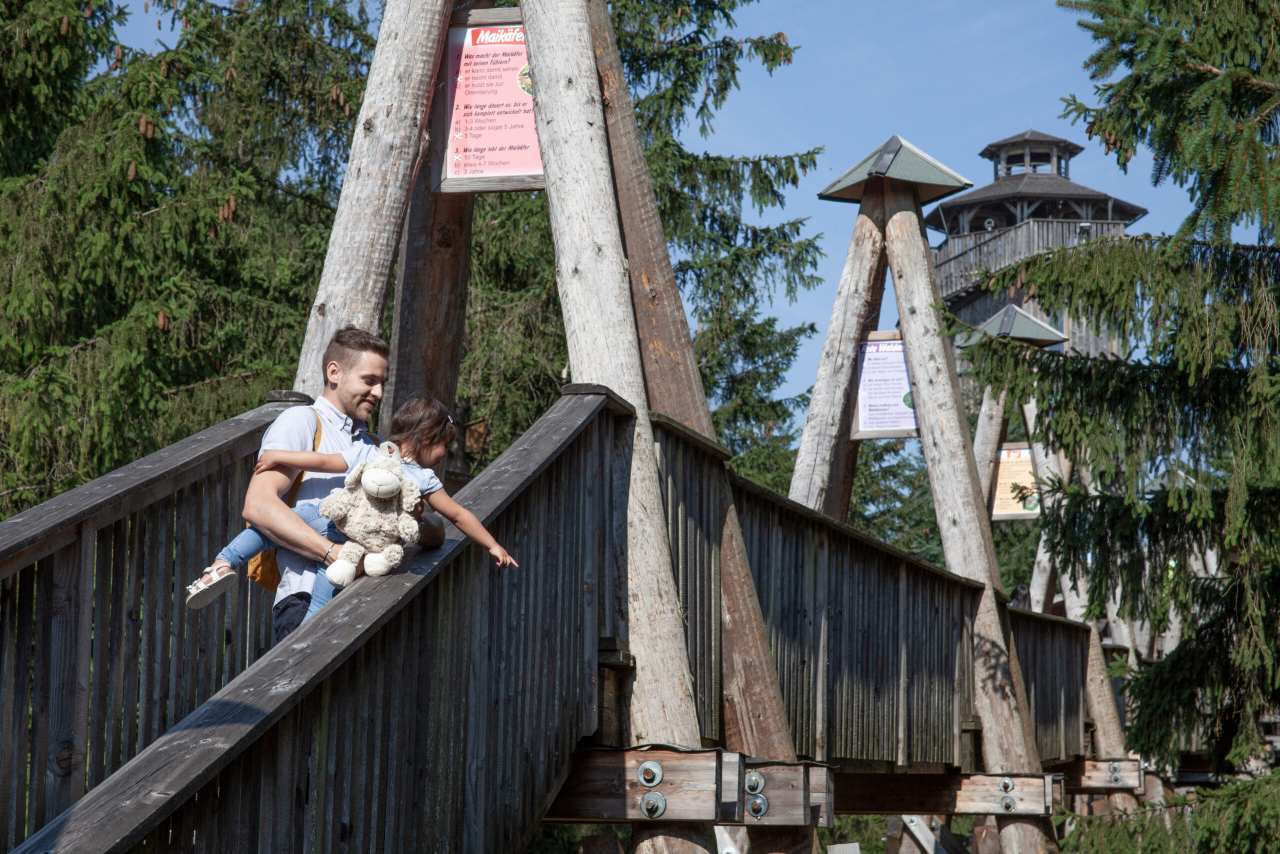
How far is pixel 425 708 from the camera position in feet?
13.6

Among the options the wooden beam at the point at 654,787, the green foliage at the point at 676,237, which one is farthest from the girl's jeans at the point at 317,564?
the green foliage at the point at 676,237

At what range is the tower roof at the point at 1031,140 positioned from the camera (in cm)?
5778

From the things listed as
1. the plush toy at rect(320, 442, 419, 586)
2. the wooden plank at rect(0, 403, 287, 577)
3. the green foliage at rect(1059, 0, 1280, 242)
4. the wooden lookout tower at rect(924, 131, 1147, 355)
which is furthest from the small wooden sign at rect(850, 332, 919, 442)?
the wooden lookout tower at rect(924, 131, 1147, 355)

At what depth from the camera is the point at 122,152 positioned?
14047mm

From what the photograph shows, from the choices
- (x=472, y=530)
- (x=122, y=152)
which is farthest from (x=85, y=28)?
(x=472, y=530)

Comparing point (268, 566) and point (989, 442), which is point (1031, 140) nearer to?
point (989, 442)

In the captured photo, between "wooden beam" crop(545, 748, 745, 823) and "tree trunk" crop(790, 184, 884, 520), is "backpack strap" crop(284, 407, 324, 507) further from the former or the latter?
"tree trunk" crop(790, 184, 884, 520)

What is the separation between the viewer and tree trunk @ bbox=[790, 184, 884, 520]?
12.1 meters

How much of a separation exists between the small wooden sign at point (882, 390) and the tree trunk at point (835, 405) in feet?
0.25

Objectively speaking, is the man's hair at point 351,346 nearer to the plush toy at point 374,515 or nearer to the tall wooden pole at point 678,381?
the plush toy at point 374,515

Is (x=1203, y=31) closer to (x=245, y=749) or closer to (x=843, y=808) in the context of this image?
(x=843, y=808)

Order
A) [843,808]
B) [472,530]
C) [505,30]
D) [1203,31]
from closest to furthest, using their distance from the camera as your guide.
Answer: [472,530], [505,30], [1203,31], [843,808]

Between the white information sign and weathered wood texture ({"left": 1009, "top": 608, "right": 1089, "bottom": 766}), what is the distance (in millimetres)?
1534

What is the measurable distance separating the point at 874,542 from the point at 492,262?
10246 millimetres
